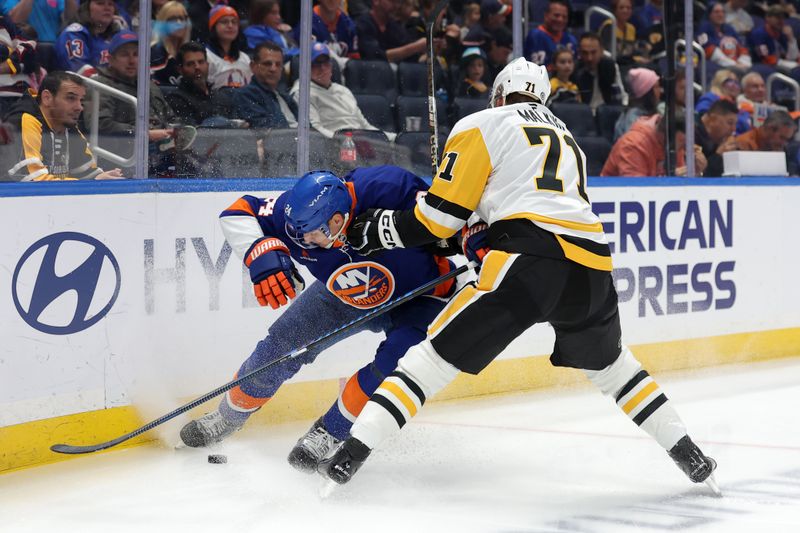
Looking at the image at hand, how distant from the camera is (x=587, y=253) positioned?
112 inches

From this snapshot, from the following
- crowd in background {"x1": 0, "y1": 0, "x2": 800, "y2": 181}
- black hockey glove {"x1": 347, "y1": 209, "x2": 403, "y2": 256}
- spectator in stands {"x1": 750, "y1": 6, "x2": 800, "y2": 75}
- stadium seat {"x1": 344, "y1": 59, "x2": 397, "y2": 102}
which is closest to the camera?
black hockey glove {"x1": 347, "y1": 209, "x2": 403, "y2": 256}

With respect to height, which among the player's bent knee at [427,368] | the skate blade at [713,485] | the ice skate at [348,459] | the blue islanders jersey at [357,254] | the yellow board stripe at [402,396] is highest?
the blue islanders jersey at [357,254]

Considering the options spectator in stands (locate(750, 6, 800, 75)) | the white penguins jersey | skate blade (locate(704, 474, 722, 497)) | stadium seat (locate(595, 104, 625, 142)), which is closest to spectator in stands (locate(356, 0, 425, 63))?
stadium seat (locate(595, 104, 625, 142))

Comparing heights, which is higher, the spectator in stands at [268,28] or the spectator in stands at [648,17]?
the spectator in stands at [648,17]

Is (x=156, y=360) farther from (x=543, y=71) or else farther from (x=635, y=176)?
(x=635, y=176)

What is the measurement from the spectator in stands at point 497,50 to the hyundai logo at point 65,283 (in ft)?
6.13

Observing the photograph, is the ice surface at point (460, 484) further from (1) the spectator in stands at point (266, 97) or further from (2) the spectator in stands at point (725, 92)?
(2) the spectator in stands at point (725, 92)

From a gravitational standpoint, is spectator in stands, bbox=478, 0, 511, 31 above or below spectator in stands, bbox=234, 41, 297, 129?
above

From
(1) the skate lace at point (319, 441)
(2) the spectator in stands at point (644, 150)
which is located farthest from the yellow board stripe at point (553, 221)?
(2) the spectator in stands at point (644, 150)

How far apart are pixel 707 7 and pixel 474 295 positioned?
4.26 metres

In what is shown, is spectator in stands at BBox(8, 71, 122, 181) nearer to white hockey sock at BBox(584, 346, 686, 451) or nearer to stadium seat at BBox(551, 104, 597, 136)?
white hockey sock at BBox(584, 346, 686, 451)

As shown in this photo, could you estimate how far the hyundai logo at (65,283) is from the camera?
131 inches

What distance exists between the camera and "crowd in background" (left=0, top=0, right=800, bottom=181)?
138 inches

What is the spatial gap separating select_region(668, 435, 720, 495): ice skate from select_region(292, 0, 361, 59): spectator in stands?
2110 millimetres
